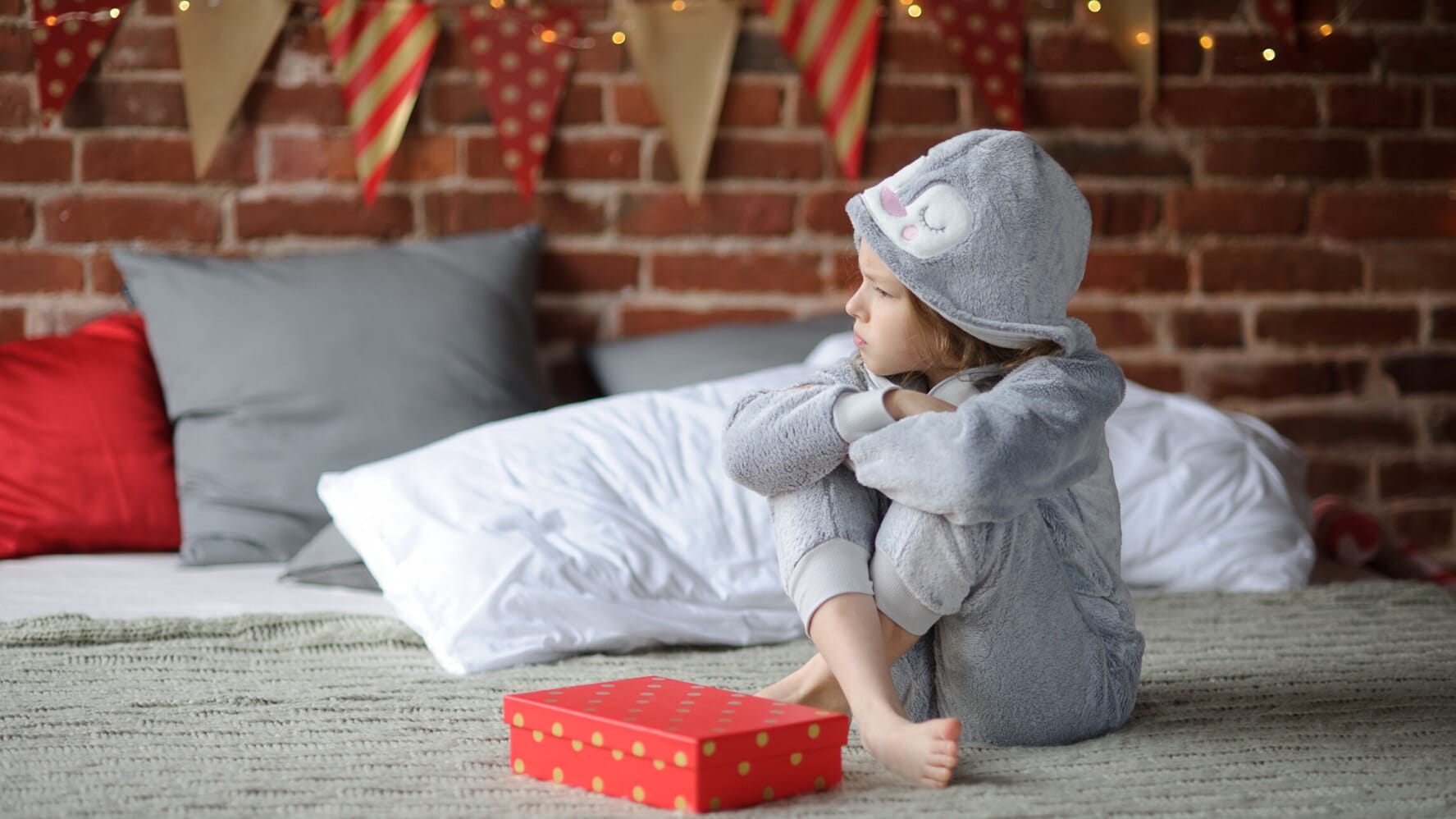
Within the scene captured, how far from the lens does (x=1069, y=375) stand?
3.42 feet

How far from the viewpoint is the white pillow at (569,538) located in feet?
4.44

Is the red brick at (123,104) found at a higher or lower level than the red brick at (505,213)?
higher

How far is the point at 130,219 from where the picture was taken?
6.78 ft

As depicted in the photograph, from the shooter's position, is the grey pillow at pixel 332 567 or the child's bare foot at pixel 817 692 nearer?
the child's bare foot at pixel 817 692

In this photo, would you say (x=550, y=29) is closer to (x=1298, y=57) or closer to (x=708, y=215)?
(x=708, y=215)

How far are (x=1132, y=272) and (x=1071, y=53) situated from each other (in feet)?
1.21

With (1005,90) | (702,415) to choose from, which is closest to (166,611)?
(702,415)

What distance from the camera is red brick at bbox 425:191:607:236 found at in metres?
2.13

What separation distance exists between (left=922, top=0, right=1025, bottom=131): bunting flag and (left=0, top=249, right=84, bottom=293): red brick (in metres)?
1.39

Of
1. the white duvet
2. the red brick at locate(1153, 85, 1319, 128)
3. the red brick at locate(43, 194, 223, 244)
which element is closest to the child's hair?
the white duvet

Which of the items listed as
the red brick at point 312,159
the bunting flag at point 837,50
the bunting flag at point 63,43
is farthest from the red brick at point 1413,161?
the bunting flag at point 63,43

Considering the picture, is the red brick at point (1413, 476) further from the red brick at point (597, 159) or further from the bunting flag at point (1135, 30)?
the red brick at point (597, 159)

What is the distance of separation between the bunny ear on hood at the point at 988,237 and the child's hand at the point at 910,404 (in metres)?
0.06

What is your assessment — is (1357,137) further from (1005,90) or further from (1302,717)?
(1302,717)
